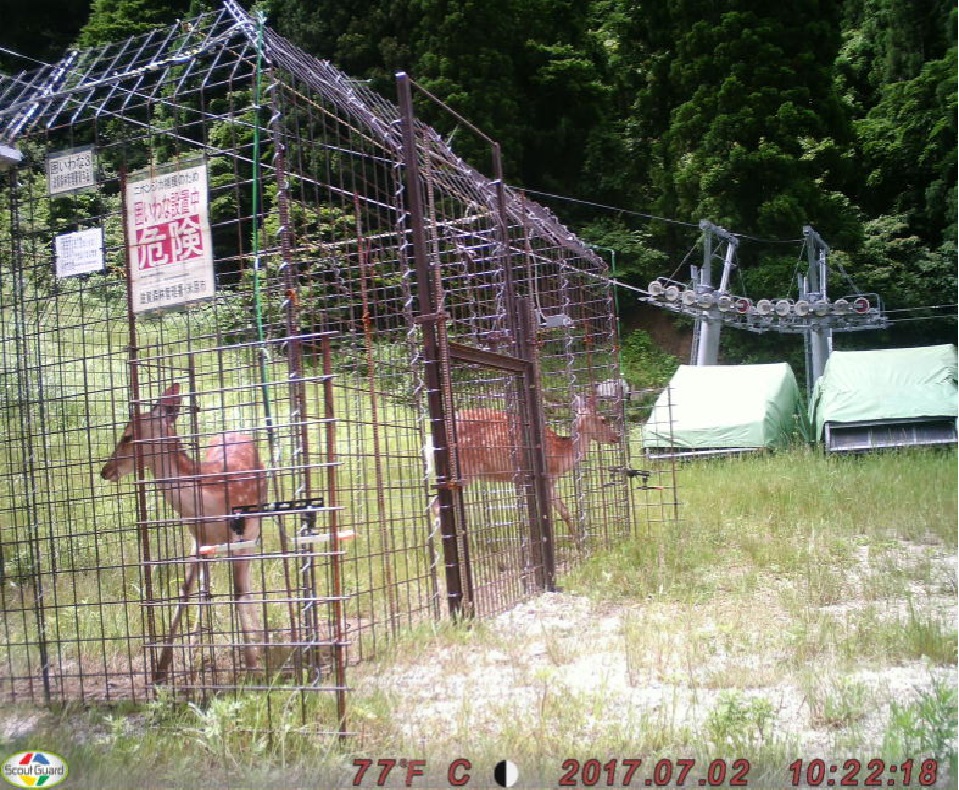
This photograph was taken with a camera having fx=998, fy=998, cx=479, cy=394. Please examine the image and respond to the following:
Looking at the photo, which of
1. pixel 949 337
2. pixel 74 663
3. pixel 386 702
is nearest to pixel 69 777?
pixel 386 702

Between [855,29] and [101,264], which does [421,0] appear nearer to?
[855,29]

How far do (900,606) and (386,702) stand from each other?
3298mm

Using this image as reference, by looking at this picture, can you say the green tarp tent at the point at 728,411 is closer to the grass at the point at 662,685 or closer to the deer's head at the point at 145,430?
the grass at the point at 662,685

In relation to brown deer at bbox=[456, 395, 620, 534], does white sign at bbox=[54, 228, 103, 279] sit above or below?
above

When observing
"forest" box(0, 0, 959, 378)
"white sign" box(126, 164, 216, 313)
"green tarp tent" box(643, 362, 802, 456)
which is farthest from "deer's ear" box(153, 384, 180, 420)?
"forest" box(0, 0, 959, 378)

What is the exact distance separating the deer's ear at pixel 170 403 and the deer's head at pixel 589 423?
4732mm

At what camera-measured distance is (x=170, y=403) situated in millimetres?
4848

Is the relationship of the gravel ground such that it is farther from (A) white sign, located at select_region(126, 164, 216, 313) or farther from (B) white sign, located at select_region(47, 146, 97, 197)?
(B) white sign, located at select_region(47, 146, 97, 197)

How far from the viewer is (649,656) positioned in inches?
188

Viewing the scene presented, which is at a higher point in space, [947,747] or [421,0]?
[421,0]

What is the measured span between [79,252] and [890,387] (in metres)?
13.6

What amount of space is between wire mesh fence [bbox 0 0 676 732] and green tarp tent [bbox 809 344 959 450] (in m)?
7.83

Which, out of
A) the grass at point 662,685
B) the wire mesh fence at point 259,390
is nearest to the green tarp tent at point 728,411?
the wire mesh fence at point 259,390

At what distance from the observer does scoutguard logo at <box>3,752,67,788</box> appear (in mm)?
3367
